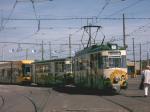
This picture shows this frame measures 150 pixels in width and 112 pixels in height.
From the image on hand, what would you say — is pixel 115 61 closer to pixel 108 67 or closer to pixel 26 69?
pixel 108 67

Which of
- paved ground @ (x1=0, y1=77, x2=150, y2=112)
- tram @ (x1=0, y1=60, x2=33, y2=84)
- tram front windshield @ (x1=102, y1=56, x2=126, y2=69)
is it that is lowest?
paved ground @ (x1=0, y1=77, x2=150, y2=112)

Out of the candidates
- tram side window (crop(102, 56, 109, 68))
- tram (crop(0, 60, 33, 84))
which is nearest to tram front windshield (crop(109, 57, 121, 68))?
tram side window (crop(102, 56, 109, 68))

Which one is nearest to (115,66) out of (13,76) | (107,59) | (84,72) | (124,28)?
(107,59)

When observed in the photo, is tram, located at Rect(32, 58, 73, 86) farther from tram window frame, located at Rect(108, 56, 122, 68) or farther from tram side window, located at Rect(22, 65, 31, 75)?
tram window frame, located at Rect(108, 56, 122, 68)

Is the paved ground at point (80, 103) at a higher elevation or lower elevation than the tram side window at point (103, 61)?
lower

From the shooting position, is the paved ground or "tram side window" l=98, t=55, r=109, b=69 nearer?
the paved ground

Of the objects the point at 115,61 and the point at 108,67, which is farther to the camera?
the point at 115,61

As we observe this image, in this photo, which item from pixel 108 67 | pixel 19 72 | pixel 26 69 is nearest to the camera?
pixel 108 67

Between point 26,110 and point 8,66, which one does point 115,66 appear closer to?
point 26,110

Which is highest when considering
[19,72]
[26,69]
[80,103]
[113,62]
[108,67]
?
[113,62]

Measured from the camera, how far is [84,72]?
3200 centimetres

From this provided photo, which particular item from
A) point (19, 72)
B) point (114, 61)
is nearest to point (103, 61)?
point (114, 61)

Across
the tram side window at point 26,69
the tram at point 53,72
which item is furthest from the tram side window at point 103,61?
the tram side window at point 26,69

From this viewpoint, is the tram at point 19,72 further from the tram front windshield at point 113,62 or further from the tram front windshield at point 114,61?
the tram front windshield at point 114,61
